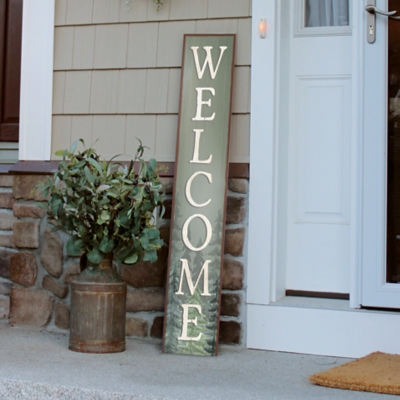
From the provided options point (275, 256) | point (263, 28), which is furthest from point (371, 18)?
point (275, 256)

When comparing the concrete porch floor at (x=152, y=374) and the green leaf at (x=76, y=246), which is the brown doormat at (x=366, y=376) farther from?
the green leaf at (x=76, y=246)

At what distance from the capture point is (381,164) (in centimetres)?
268

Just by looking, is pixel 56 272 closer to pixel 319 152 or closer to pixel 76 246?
pixel 76 246

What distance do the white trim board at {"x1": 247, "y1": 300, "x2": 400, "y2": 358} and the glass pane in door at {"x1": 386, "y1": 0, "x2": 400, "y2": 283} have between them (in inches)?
8.0

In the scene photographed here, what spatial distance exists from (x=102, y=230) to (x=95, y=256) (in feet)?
0.36

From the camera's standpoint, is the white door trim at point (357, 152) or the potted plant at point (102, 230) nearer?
the potted plant at point (102, 230)

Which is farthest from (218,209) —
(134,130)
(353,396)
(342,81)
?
(353,396)

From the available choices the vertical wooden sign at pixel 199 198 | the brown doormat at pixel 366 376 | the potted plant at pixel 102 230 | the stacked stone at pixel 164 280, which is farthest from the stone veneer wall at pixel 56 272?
the brown doormat at pixel 366 376

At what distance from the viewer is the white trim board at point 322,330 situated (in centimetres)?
262

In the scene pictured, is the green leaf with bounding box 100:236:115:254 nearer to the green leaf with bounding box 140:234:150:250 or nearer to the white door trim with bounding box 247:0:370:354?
the green leaf with bounding box 140:234:150:250

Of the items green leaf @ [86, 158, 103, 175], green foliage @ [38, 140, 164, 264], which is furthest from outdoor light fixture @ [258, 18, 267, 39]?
green leaf @ [86, 158, 103, 175]

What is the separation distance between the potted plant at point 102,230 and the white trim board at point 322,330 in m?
0.58

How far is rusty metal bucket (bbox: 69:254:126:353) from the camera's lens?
261cm

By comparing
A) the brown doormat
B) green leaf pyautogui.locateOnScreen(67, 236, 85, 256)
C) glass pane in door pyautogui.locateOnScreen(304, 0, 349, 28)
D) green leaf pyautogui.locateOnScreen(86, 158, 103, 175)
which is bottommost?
the brown doormat
